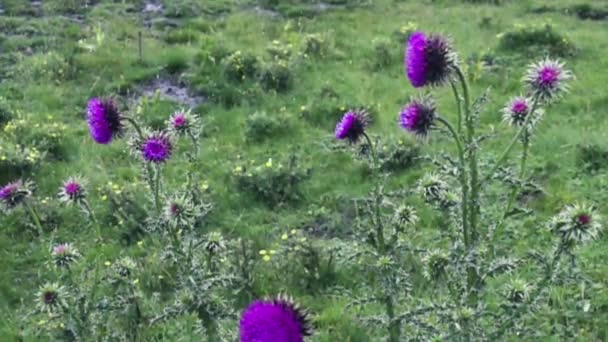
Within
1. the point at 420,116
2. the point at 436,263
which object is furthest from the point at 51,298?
the point at 420,116

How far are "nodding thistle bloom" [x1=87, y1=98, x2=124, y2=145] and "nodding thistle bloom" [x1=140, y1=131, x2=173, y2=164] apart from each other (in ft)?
0.60

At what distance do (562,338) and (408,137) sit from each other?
3.30 m

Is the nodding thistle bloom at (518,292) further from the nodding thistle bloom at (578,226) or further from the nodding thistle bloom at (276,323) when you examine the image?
the nodding thistle bloom at (276,323)

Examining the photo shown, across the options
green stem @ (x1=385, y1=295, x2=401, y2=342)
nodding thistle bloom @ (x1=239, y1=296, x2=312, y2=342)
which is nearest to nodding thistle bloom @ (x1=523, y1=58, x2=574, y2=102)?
green stem @ (x1=385, y1=295, x2=401, y2=342)

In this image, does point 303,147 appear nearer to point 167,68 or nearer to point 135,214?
point 135,214

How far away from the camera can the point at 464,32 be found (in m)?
11.5

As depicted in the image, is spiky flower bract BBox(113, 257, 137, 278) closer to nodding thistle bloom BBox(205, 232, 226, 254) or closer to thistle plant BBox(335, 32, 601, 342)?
nodding thistle bloom BBox(205, 232, 226, 254)

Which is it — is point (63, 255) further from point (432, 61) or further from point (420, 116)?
point (432, 61)

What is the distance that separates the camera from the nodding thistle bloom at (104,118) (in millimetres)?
4242

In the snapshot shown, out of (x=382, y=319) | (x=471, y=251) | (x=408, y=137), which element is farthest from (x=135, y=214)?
(x=471, y=251)

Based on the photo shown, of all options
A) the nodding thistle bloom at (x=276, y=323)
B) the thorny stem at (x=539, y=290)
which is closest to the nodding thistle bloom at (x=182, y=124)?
the nodding thistle bloom at (x=276, y=323)

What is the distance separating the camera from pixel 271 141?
28.0ft

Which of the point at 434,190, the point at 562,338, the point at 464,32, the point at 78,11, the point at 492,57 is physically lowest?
the point at 562,338

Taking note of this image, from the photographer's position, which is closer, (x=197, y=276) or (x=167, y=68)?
(x=197, y=276)
